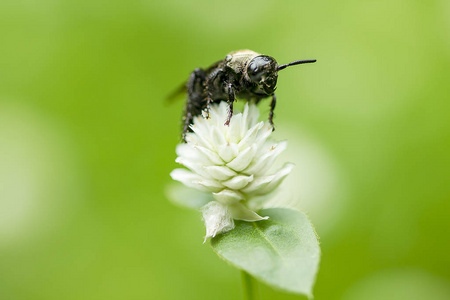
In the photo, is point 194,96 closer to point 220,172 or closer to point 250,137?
point 250,137

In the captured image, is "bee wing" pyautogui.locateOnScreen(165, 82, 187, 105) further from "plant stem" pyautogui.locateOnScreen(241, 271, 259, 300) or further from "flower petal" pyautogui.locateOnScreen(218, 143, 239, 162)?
"plant stem" pyautogui.locateOnScreen(241, 271, 259, 300)

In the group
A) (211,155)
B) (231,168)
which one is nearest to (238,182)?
(231,168)

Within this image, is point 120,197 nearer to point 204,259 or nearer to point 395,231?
point 204,259

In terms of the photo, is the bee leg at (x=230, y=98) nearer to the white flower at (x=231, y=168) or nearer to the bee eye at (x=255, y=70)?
the white flower at (x=231, y=168)

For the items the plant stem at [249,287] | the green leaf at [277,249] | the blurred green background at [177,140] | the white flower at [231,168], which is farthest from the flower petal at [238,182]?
the blurred green background at [177,140]

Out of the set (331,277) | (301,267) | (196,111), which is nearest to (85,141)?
(196,111)

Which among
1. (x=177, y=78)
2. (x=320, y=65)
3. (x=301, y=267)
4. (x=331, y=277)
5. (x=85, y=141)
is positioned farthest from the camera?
(x=320, y=65)
